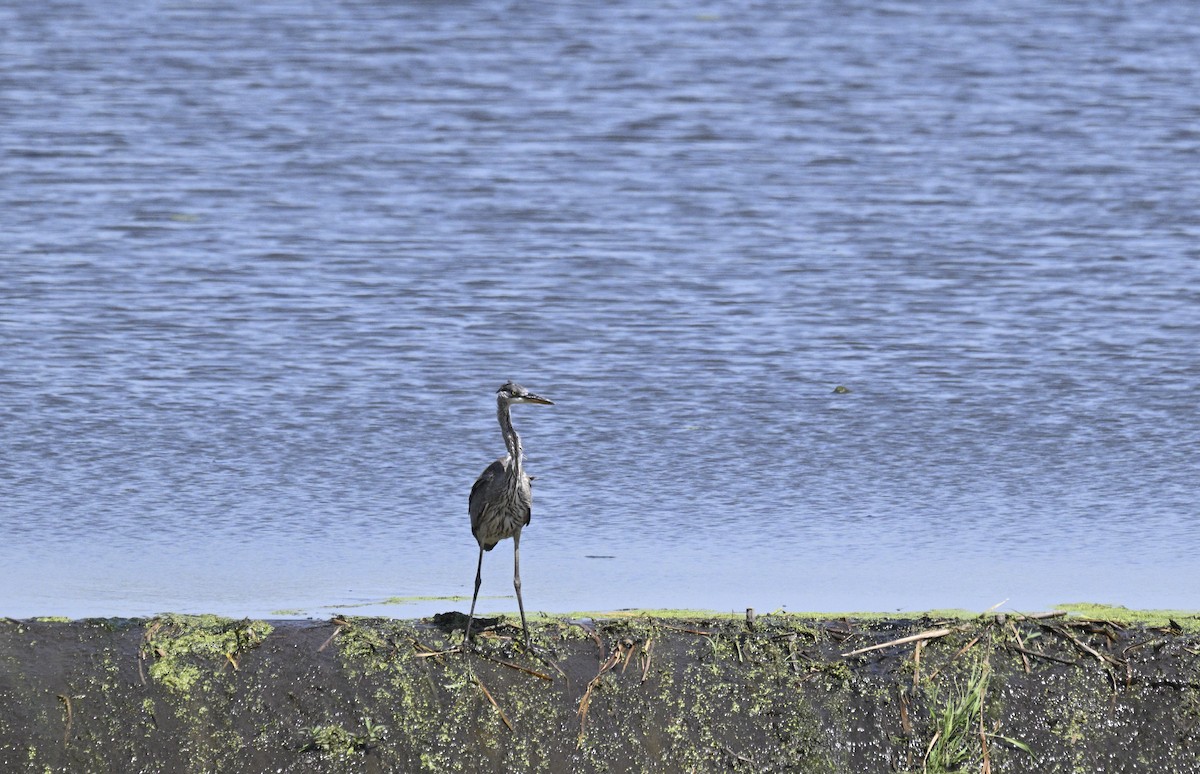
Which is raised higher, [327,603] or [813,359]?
[813,359]

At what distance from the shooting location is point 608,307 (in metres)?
11.2

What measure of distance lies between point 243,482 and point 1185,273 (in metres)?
6.57

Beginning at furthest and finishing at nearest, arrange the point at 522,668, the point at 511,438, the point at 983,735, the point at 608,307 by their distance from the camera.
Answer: the point at 608,307
the point at 511,438
the point at 522,668
the point at 983,735

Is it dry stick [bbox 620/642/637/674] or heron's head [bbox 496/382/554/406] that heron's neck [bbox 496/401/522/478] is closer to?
heron's head [bbox 496/382/554/406]

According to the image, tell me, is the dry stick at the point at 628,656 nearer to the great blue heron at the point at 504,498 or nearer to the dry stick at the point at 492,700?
the dry stick at the point at 492,700

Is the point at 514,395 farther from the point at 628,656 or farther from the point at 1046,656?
the point at 1046,656

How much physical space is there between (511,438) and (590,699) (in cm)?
111

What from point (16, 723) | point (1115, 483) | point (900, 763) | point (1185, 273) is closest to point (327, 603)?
point (16, 723)

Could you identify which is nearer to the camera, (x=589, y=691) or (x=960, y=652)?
(x=589, y=691)

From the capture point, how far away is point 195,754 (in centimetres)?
554

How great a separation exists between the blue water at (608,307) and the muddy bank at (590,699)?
94 centimetres

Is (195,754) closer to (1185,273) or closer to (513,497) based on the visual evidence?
(513,497)

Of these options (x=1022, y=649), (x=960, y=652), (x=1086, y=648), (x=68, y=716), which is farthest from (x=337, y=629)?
(x=1086, y=648)

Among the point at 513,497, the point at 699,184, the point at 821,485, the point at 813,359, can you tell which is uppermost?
the point at 699,184
